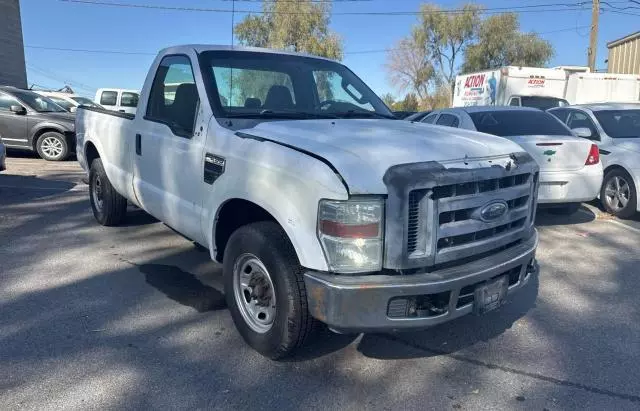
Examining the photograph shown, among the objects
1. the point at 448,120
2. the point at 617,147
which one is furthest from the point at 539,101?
the point at 448,120

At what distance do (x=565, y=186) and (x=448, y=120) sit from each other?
2.05 meters

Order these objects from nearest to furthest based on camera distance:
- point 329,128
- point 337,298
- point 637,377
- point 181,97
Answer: point 337,298
point 637,377
point 329,128
point 181,97

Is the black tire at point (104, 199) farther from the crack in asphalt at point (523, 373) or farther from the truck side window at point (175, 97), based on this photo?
the crack in asphalt at point (523, 373)

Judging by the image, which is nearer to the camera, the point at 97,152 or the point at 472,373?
the point at 472,373

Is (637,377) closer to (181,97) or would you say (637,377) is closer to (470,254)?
(470,254)

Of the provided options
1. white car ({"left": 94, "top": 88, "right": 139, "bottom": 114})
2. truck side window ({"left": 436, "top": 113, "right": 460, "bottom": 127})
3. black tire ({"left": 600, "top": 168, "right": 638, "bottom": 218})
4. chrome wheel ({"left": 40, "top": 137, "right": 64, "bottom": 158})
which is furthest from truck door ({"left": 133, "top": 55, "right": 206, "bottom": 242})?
white car ({"left": 94, "top": 88, "right": 139, "bottom": 114})

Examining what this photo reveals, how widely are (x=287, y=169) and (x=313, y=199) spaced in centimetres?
28

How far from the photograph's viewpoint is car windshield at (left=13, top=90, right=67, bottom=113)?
40.9 feet

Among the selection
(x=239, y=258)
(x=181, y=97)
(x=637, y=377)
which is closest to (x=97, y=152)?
(x=181, y=97)

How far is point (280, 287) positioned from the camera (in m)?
3.09

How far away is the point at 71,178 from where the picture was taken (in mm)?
10203

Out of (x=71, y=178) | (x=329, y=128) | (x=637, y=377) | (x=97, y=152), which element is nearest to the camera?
(x=637, y=377)

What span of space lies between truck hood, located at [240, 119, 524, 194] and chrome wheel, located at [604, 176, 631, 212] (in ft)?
16.5

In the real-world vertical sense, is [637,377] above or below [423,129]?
below
